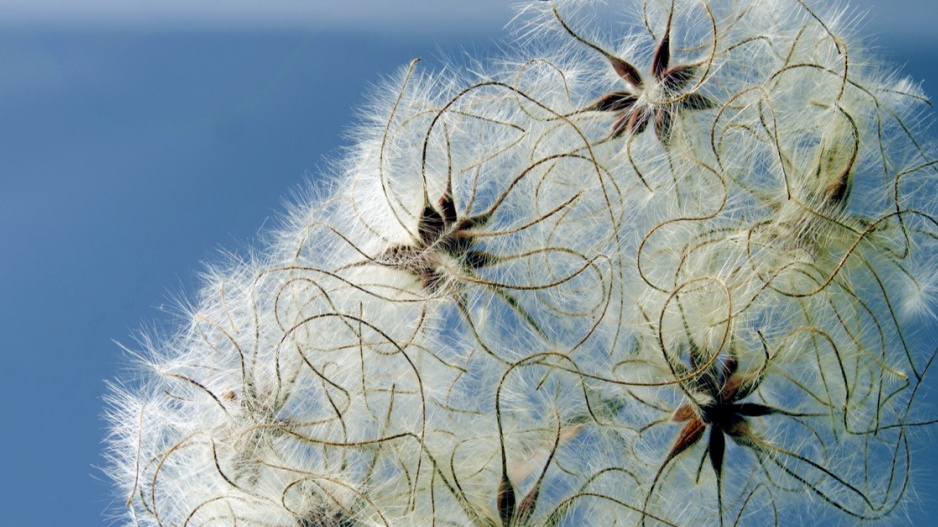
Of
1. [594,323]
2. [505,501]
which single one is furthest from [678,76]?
[505,501]

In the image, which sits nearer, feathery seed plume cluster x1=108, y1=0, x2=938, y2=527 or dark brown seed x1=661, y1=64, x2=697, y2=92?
feathery seed plume cluster x1=108, y1=0, x2=938, y2=527

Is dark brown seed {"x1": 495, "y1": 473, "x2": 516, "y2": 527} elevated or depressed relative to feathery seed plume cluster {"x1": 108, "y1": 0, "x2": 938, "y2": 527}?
depressed

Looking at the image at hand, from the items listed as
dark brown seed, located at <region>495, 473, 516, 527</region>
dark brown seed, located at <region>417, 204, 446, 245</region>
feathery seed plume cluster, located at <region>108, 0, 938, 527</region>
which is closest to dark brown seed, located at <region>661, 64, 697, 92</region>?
A: feathery seed plume cluster, located at <region>108, 0, 938, 527</region>

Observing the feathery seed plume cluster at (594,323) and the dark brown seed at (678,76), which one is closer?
the feathery seed plume cluster at (594,323)

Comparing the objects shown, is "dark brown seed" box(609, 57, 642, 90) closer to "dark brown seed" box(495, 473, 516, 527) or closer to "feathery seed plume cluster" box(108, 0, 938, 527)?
"feathery seed plume cluster" box(108, 0, 938, 527)

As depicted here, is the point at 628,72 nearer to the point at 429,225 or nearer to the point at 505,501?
the point at 429,225

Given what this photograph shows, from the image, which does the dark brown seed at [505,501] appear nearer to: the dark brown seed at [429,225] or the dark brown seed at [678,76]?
the dark brown seed at [429,225]

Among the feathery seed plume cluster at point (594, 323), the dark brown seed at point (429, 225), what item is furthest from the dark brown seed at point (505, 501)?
the dark brown seed at point (429, 225)

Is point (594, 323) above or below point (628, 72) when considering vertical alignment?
below
